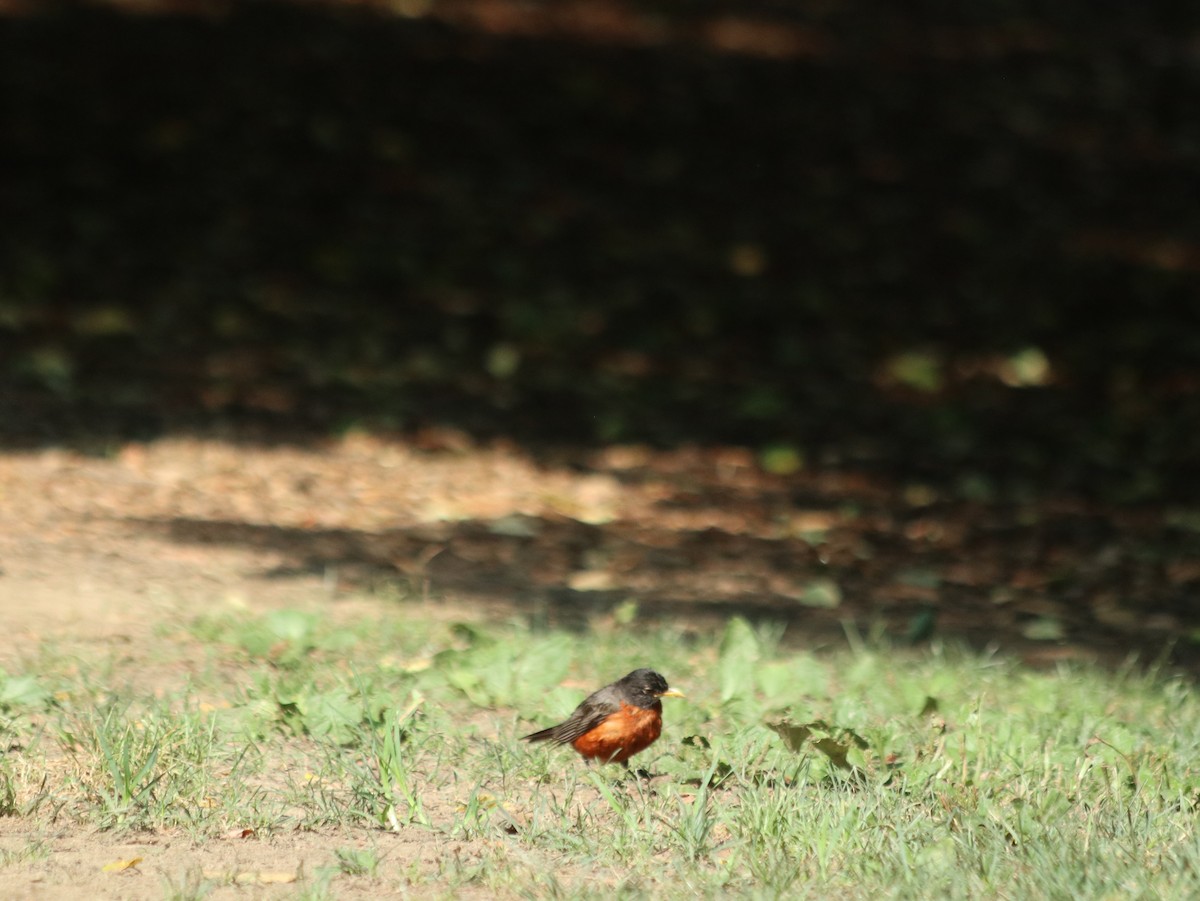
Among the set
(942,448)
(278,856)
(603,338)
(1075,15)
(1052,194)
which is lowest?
(278,856)

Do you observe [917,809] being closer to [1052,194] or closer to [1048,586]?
[1048,586]

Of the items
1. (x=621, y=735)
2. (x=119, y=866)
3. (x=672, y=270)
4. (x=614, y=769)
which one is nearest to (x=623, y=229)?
(x=672, y=270)

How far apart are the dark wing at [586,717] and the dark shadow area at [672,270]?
1.99 m

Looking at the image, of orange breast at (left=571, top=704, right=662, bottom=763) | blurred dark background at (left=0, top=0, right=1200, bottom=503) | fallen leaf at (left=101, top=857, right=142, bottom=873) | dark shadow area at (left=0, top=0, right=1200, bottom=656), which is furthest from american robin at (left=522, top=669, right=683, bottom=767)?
blurred dark background at (left=0, top=0, right=1200, bottom=503)

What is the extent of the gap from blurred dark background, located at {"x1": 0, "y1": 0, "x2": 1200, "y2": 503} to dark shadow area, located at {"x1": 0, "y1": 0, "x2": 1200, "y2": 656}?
0.04 metres

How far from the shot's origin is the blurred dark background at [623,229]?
941 centimetres

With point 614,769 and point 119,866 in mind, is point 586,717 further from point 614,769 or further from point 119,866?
point 119,866

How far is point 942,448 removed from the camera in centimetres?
912

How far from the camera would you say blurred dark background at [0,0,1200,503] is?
9406 millimetres

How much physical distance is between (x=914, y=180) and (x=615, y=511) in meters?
6.31

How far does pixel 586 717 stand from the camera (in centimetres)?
414

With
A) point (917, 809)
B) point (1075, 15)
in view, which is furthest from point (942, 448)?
point (1075, 15)

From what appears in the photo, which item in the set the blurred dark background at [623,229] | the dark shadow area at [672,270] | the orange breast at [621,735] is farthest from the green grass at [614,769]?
the blurred dark background at [623,229]

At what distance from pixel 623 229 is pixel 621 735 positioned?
8473 mm
